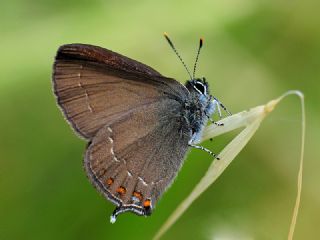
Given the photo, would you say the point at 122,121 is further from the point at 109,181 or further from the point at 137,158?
the point at 109,181

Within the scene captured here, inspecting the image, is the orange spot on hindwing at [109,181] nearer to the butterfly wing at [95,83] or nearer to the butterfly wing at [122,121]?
the butterfly wing at [122,121]

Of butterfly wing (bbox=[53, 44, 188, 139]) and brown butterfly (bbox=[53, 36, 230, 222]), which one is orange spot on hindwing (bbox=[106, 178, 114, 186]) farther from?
butterfly wing (bbox=[53, 44, 188, 139])

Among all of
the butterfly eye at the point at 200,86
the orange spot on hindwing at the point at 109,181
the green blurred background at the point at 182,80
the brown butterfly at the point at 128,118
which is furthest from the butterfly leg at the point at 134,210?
the butterfly eye at the point at 200,86

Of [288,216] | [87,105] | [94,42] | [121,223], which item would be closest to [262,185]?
[288,216]

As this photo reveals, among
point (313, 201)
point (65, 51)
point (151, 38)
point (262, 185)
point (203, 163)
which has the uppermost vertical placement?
point (65, 51)

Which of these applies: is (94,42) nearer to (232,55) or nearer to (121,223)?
(232,55)

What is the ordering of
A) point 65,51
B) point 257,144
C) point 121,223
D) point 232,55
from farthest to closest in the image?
1. point 232,55
2. point 257,144
3. point 121,223
4. point 65,51

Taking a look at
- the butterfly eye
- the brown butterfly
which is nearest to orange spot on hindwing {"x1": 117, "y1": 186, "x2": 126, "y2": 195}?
the brown butterfly

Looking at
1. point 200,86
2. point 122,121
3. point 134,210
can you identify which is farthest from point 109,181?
point 200,86
